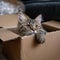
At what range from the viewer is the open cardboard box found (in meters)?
0.97

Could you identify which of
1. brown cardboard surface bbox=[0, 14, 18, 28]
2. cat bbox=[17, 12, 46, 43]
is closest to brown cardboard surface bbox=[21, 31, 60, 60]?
cat bbox=[17, 12, 46, 43]

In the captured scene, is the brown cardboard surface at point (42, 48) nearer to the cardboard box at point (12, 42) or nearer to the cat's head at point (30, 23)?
the cardboard box at point (12, 42)

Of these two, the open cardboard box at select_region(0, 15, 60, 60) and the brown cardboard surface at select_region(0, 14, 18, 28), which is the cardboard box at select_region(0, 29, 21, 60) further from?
the brown cardboard surface at select_region(0, 14, 18, 28)

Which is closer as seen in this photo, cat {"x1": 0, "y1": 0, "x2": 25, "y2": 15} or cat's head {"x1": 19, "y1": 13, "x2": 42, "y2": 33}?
cat's head {"x1": 19, "y1": 13, "x2": 42, "y2": 33}

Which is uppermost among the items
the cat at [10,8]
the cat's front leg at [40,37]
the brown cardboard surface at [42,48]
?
the cat at [10,8]

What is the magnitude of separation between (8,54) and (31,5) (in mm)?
665

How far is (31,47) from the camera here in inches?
40.2

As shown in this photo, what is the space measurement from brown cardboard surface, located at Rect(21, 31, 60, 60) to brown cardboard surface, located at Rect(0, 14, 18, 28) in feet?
1.33

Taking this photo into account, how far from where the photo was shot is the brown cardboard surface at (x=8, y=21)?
4.47ft

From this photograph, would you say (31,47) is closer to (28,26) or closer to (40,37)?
(40,37)

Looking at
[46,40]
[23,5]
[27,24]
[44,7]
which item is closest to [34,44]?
[46,40]

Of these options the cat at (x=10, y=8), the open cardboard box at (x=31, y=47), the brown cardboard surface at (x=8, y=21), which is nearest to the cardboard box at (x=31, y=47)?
the open cardboard box at (x=31, y=47)

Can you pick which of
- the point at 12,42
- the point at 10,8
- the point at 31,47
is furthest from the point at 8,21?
the point at 31,47

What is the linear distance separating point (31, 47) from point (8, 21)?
0.53 meters
